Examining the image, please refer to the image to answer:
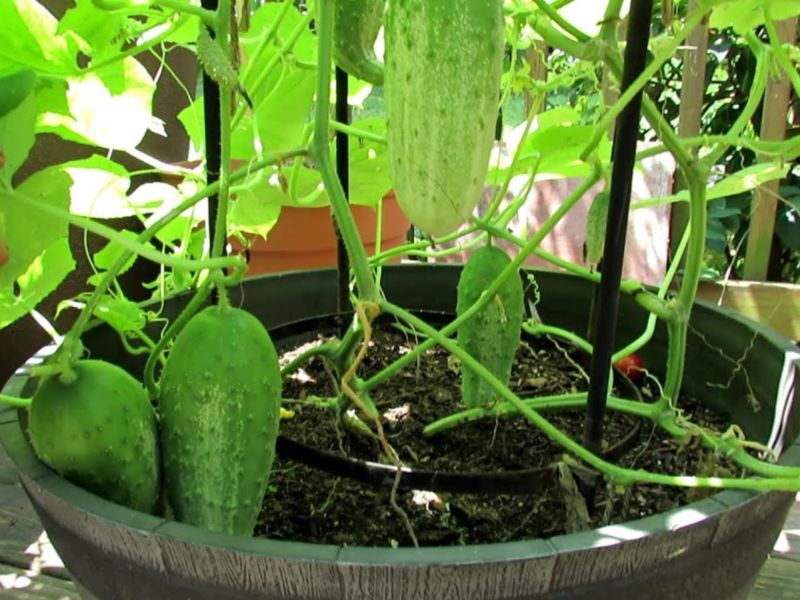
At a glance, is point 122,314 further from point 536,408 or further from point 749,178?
point 749,178

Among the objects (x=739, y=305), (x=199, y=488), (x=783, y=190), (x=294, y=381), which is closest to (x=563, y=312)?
(x=294, y=381)

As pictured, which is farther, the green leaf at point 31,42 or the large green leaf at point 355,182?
the large green leaf at point 355,182

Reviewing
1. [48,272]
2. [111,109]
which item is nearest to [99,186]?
[111,109]

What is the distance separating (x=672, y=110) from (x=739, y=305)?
0.85 m

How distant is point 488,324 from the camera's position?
2.11 feet

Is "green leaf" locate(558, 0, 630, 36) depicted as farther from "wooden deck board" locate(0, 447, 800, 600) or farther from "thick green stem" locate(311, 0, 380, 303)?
"wooden deck board" locate(0, 447, 800, 600)

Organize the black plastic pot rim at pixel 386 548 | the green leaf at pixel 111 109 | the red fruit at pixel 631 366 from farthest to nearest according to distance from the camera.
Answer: the red fruit at pixel 631 366 → the green leaf at pixel 111 109 → the black plastic pot rim at pixel 386 548

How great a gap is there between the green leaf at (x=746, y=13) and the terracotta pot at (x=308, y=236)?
1.91ft

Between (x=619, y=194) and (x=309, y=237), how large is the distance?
783 millimetres

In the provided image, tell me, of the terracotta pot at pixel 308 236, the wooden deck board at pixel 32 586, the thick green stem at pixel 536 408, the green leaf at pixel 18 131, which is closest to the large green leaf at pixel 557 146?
the thick green stem at pixel 536 408

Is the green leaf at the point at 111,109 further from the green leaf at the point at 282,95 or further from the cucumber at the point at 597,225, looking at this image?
the cucumber at the point at 597,225

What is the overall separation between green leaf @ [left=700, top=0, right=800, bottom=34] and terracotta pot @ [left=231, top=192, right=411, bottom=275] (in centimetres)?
62

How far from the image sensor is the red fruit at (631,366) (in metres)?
0.85

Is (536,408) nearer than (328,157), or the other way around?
(328,157)
